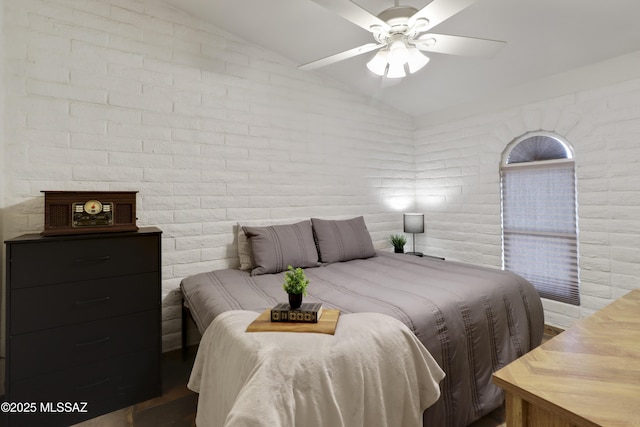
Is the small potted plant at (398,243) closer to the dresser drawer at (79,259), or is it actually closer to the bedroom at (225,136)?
the bedroom at (225,136)

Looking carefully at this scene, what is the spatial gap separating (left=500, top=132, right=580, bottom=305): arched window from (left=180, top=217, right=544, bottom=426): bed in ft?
3.54

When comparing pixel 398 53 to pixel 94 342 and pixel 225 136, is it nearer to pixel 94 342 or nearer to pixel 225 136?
pixel 225 136

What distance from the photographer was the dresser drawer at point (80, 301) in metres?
1.56

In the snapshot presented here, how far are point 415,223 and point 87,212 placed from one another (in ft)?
10.5

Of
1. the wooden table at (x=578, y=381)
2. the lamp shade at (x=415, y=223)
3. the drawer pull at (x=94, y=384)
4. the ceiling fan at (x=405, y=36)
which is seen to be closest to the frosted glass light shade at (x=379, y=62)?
the ceiling fan at (x=405, y=36)

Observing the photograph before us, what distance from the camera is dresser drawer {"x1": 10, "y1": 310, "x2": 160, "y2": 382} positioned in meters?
1.57

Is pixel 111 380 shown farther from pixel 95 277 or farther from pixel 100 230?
pixel 100 230

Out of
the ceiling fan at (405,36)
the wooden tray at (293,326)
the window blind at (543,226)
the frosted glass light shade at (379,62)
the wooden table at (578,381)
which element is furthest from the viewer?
the window blind at (543,226)

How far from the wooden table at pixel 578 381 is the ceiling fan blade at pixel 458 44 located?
153 centimetres

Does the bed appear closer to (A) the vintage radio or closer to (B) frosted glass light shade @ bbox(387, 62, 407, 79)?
(A) the vintage radio

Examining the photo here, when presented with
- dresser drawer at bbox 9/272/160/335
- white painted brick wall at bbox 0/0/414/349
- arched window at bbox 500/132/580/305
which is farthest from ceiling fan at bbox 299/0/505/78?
dresser drawer at bbox 9/272/160/335

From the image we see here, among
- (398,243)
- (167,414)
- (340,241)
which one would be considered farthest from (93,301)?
(398,243)

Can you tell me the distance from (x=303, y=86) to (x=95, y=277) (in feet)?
8.02

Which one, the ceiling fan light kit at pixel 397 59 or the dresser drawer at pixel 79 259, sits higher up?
the ceiling fan light kit at pixel 397 59
